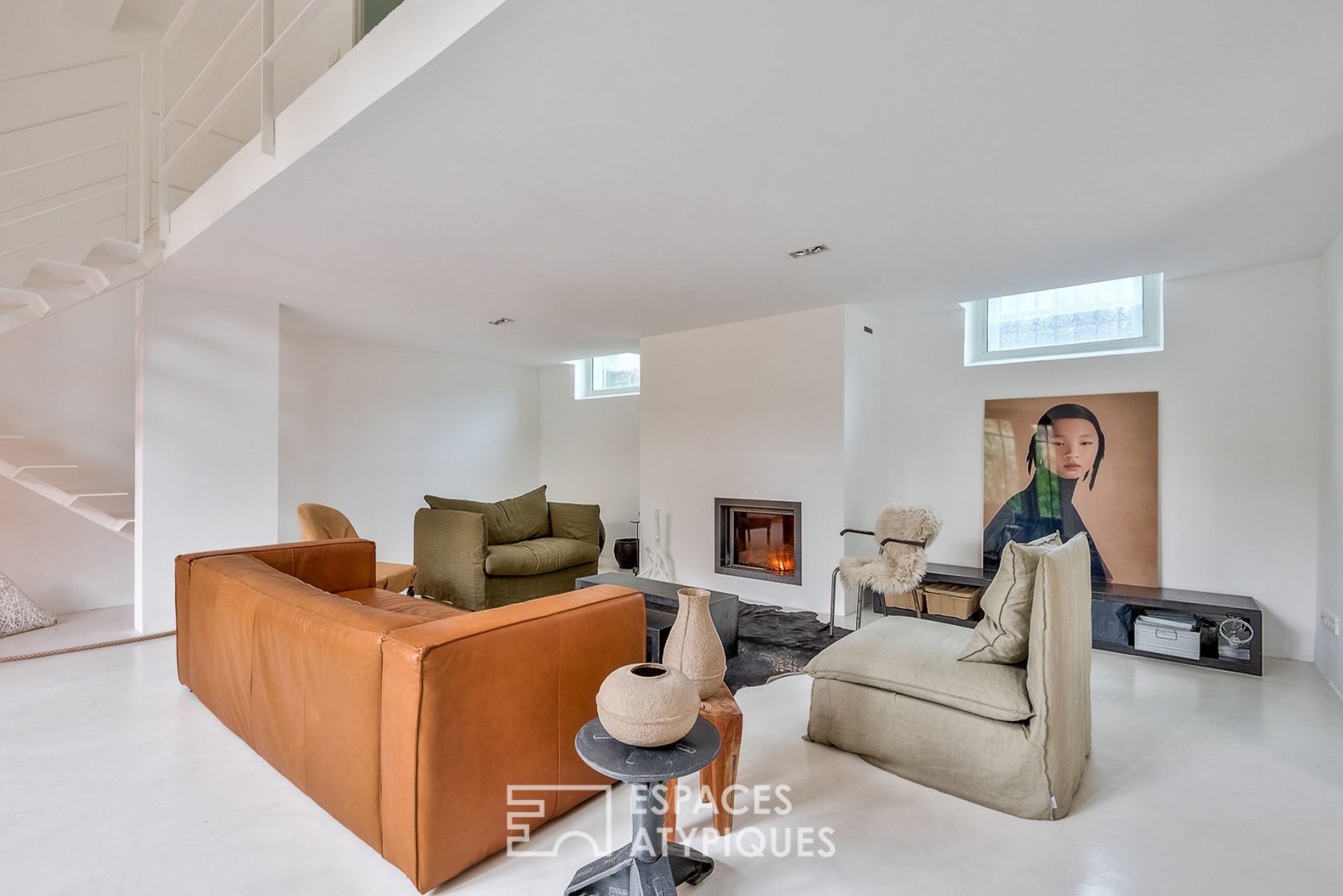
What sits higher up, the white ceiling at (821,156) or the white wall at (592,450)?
the white ceiling at (821,156)

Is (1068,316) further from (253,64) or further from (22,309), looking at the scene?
(22,309)

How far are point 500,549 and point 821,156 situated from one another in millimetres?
3542

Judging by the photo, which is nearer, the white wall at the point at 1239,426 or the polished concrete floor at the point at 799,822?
the polished concrete floor at the point at 799,822

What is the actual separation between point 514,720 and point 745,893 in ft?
2.46

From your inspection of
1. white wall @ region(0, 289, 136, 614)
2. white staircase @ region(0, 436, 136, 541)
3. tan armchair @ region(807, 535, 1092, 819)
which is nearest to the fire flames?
tan armchair @ region(807, 535, 1092, 819)

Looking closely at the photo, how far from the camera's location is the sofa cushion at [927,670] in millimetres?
1987

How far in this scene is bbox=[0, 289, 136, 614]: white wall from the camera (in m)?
4.21

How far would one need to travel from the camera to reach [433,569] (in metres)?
4.74

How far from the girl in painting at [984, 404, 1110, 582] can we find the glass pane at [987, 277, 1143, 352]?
0.51 metres

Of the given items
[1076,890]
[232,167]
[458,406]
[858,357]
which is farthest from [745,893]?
[458,406]

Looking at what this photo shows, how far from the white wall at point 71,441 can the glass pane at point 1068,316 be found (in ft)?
21.5

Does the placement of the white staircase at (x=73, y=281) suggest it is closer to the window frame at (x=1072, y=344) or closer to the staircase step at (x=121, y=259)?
the staircase step at (x=121, y=259)

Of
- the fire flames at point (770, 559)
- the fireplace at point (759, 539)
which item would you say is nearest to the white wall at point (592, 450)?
the fireplace at point (759, 539)

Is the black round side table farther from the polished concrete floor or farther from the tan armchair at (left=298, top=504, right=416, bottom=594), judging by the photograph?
the tan armchair at (left=298, top=504, right=416, bottom=594)
